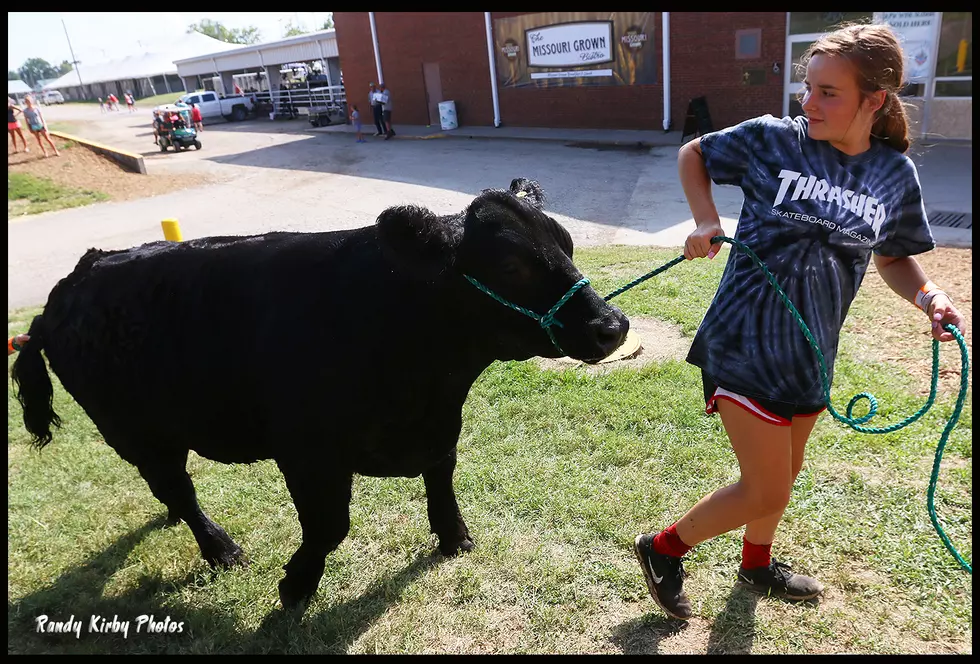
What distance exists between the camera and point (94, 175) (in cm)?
1770

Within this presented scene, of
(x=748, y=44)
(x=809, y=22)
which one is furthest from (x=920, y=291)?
(x=748, y=44)

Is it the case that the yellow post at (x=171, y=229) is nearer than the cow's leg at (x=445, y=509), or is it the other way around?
the cow's leg at (x=445, y=509)

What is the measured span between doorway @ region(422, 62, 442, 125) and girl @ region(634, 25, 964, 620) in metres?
23.7

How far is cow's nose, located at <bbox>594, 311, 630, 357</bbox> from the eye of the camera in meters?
2.38

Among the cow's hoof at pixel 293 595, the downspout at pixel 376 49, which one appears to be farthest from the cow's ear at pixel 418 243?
the downspout at pixel 376 49

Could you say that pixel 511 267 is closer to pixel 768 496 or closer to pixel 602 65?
pixel 768 496

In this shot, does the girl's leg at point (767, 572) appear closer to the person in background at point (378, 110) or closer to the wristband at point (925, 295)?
the wristband at point (925, 295)

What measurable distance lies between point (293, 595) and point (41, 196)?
16.4 metres

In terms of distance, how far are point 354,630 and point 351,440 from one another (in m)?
0.88

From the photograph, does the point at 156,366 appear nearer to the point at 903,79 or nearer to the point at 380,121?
the point at 903,79

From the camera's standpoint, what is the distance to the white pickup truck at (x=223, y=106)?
3531 cm

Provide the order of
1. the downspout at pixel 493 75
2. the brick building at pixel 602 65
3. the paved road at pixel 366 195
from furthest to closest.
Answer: the downspout at pixel 493 75 < the brick building at pixel 602 65 < the paved road at pixel 366 195

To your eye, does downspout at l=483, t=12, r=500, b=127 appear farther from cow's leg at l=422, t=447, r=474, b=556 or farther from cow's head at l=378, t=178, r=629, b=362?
cow's head at l=378, t=178, r=629, b=362

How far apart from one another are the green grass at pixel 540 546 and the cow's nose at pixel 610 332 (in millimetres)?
1250
